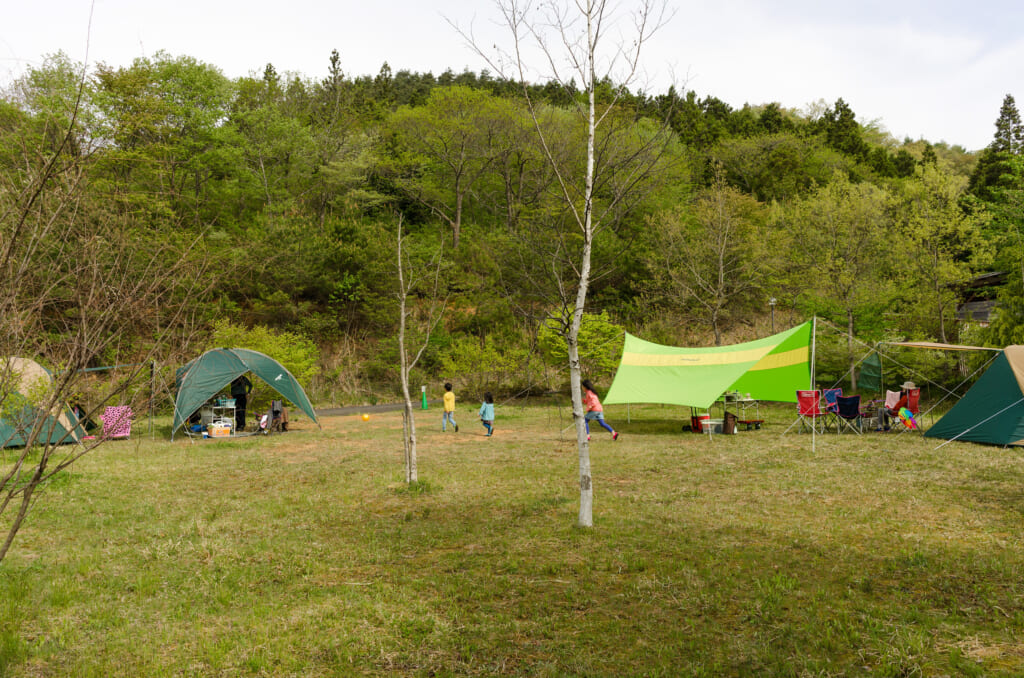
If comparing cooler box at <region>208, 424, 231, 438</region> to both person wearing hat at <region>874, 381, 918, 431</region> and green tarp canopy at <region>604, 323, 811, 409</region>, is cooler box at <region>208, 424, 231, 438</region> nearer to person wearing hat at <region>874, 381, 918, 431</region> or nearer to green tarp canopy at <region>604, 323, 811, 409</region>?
green tarp canopy at <region>604, 323, 811, 409</region>

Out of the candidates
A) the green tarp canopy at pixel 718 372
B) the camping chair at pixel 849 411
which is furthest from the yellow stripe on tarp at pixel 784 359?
the camping chair at pixel 849 411

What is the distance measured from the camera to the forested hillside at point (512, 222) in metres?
24.0

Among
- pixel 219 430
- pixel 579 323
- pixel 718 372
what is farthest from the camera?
pixel 219 430

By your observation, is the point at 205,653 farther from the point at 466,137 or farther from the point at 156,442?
the point at 466,137

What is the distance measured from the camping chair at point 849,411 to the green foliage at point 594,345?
10874 mm

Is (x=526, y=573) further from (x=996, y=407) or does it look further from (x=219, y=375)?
(x=219, y=375)

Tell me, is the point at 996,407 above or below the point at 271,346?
below

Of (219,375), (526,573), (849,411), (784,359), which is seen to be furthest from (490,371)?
(526,573)

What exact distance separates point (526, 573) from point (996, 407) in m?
11.1

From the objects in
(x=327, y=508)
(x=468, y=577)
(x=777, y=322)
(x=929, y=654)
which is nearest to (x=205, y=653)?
(x=468, y=577)

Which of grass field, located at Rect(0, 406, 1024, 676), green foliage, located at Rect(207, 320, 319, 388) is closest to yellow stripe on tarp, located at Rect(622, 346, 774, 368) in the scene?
grass field, located at Rect(0, 406, 1024, 676)

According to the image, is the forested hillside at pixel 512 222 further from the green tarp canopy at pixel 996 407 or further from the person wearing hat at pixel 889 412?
the green tarp canopy at pixel 996 407

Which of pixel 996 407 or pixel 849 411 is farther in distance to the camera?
pixel 849 411

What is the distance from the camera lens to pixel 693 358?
50.0 feet
